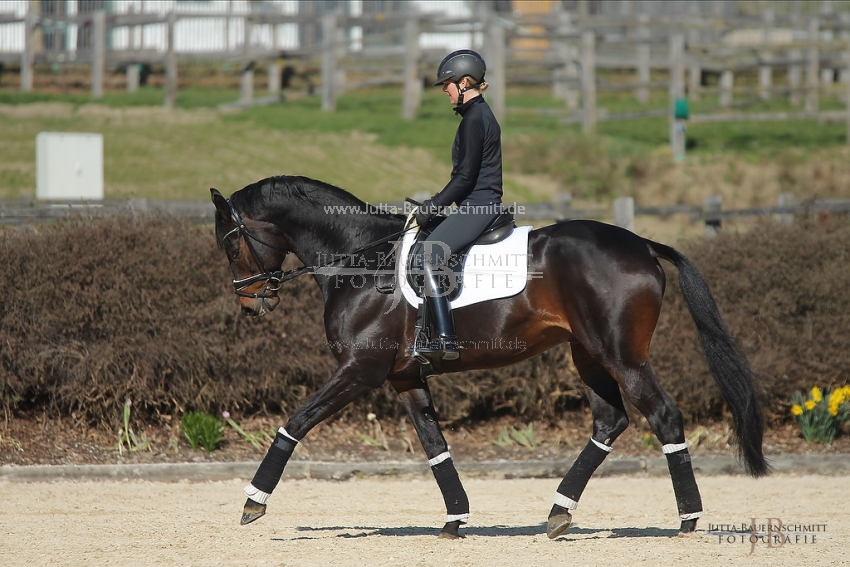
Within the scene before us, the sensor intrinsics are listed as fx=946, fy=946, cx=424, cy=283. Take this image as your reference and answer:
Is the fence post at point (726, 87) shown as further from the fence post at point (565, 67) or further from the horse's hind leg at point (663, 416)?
the horse's hind leg at point (663, 416)

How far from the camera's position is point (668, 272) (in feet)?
30.2

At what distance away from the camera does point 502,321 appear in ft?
20.1

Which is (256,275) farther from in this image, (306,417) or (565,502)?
(565,502)

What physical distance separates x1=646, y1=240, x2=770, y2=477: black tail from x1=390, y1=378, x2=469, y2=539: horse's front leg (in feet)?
6.00

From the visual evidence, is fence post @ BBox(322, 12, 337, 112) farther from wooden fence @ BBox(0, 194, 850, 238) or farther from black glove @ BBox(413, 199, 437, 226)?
black glove @ BBox(413, 199, 437, 226)

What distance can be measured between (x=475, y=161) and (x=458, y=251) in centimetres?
59

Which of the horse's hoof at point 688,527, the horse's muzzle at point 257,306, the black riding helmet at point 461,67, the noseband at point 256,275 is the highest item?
the black riding helmet at point 461,67

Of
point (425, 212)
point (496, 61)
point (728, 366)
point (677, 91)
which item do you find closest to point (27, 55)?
point (496, 61)

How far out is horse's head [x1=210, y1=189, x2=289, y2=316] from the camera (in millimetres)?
6395

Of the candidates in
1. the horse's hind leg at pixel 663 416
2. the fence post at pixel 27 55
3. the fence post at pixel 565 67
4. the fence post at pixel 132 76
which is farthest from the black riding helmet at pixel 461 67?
the fence post at pixel 27 55

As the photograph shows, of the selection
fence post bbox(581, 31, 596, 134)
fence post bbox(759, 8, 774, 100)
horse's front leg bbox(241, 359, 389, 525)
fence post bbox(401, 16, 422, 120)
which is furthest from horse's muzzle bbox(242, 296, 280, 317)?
fence post bbox(759, 8, 774, 100)

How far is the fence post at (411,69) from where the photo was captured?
19156 millimetres

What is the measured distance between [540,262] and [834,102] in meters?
23.2

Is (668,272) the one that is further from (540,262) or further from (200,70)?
(200,70)
